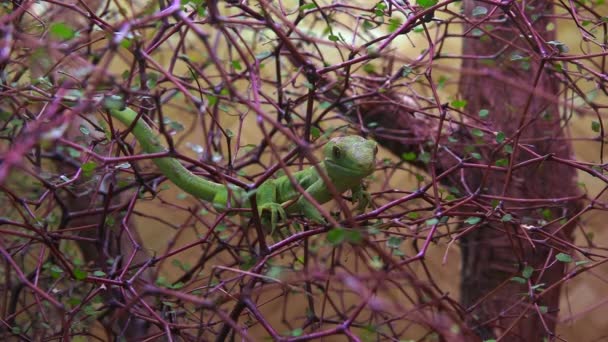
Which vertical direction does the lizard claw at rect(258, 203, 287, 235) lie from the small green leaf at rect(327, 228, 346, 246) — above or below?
below

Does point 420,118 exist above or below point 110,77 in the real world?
below

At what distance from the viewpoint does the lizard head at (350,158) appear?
1777 mm

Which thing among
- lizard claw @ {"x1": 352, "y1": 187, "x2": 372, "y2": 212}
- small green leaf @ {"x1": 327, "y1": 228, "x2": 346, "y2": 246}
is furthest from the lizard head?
small green leaf @ {"x1": 327, "y1": 228, "x2": 346, "y2": 246}

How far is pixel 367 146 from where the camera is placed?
181 cm

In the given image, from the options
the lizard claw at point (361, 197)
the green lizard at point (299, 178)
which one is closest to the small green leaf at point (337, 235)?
the green lizard at point (299, 178)

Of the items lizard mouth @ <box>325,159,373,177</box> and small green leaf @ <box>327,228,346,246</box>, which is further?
lizard mouth @ <box>325,159,373,177</box>

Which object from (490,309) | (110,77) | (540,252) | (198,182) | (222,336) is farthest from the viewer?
(490,309)

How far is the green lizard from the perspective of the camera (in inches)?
69.9

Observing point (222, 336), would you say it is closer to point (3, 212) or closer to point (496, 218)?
point (496, 218)

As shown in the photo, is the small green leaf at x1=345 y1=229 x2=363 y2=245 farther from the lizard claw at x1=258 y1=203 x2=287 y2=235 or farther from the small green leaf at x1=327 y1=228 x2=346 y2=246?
the lizard claw at x1=258 y1=203 x2=287 y2=235

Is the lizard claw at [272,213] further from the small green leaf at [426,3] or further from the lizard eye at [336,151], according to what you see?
the small green leaf at [426,3]

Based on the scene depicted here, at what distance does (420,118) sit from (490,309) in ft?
2.87

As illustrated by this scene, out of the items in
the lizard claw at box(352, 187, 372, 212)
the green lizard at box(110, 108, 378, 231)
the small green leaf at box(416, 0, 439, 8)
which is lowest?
the lizard claw at box(352, 187, 372, 212)

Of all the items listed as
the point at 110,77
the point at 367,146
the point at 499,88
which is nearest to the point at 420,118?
the point at 499,88
